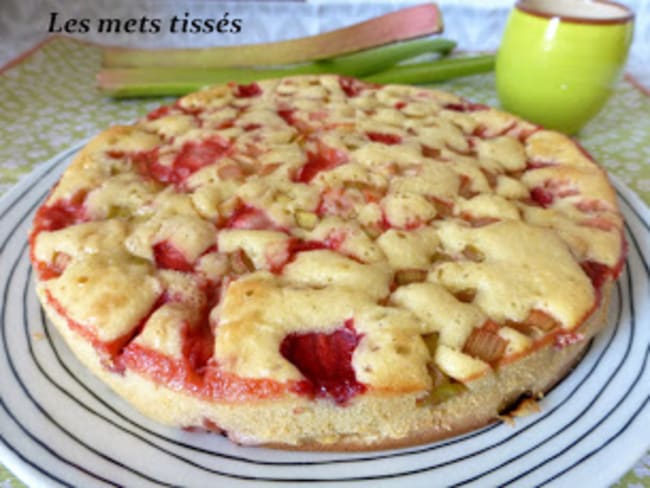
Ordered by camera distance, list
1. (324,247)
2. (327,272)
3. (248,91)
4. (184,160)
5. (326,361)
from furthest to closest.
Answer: (248,91), (184,160), (324,247), (327,272), (326,361)

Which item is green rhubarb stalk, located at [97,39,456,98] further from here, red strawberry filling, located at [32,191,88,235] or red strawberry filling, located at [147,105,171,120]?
red strawberry filling, located at [32,191,88,235]

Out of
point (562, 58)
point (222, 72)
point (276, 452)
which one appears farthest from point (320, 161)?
point (222, 72)

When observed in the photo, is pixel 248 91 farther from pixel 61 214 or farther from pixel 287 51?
pixel 287 51

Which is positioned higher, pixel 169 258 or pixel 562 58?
pixel 562 58

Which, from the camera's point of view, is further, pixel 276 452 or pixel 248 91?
pixel 248 91

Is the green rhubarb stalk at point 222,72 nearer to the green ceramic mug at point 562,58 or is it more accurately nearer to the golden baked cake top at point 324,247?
the green ceramic mug at point 562,58

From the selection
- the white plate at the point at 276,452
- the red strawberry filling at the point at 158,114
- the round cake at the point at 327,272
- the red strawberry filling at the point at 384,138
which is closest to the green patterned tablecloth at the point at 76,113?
the red strawberry filling at the point at 158,114

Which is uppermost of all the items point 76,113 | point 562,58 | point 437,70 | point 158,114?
point 562,58
